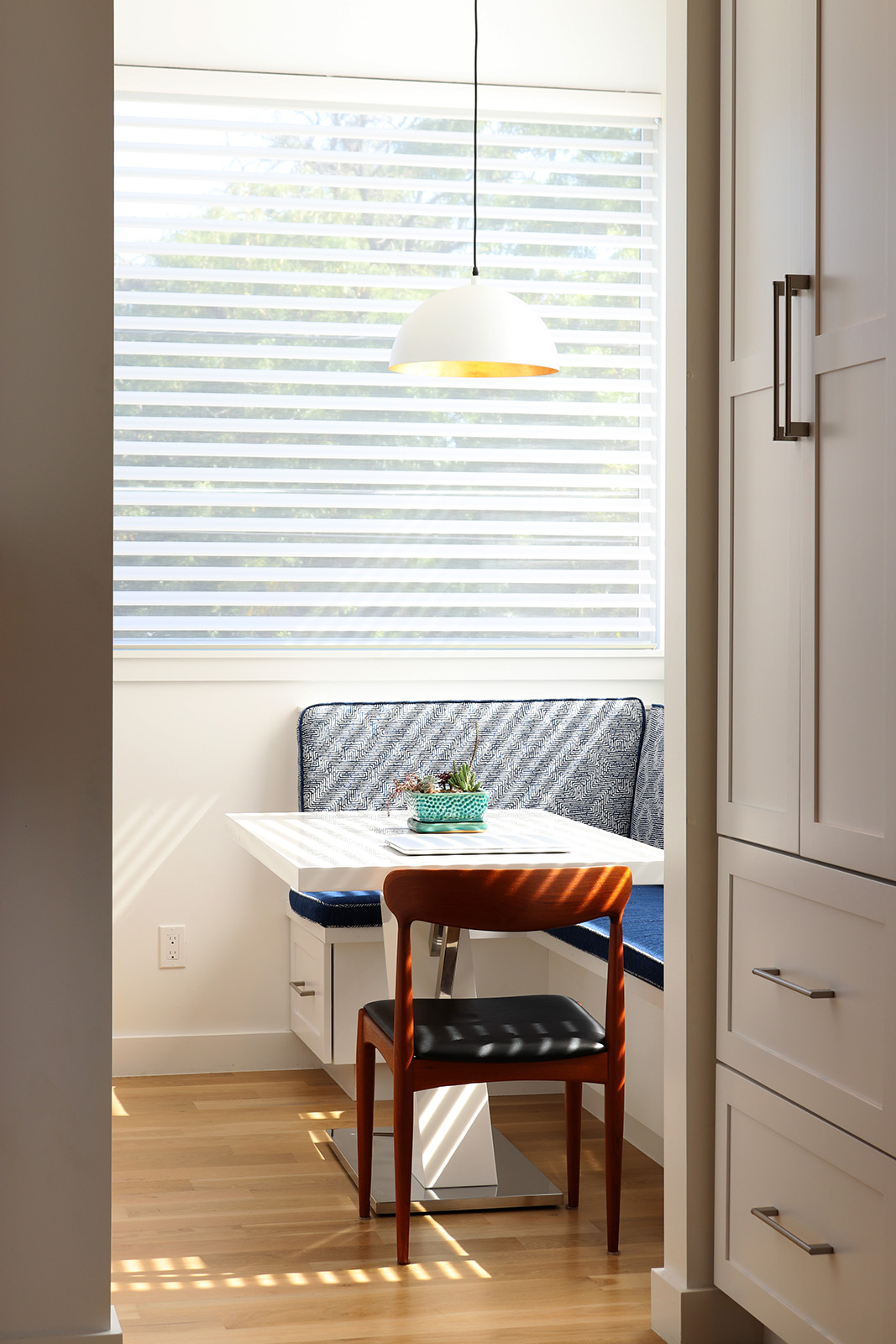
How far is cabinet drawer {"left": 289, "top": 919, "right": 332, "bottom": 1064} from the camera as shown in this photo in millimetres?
3568

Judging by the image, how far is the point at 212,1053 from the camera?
13.2 ft

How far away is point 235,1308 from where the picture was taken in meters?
2.47

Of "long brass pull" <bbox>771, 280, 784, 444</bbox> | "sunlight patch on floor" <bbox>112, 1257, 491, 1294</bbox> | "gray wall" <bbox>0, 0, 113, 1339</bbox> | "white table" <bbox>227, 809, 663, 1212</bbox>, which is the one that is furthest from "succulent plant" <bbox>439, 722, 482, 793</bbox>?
"gray wall" <bbox>0, 0, 113, 1339</bbox>

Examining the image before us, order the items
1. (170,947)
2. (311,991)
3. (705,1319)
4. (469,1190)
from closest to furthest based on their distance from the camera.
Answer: (705,1319), (469,1190), (311,991), (170,947)

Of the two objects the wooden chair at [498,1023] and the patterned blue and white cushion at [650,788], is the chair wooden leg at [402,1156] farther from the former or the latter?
the patterned blue and white cushion at [650,788]

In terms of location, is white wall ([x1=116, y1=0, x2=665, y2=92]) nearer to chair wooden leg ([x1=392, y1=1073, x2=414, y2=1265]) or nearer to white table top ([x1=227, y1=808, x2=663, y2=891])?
white table top ([x1=227, y1=808, x2=663, y2=891])

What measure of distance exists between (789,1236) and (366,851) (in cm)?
129

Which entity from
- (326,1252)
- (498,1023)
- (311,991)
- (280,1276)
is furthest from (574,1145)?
(311,991)

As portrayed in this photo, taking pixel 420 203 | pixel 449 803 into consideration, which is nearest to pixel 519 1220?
pixel 449 803

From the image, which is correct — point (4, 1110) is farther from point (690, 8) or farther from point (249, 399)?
point (249, 399)

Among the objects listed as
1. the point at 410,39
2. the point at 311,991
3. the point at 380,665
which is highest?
the point at 410,39

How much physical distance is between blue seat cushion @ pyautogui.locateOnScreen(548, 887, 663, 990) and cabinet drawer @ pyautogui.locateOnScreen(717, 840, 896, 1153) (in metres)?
0.60

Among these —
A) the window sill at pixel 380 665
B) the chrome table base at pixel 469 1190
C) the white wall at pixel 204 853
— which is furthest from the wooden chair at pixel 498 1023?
the window sill at pixel 380 665

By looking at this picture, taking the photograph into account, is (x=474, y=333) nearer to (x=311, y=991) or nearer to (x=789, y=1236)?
(x=311, y=991)
